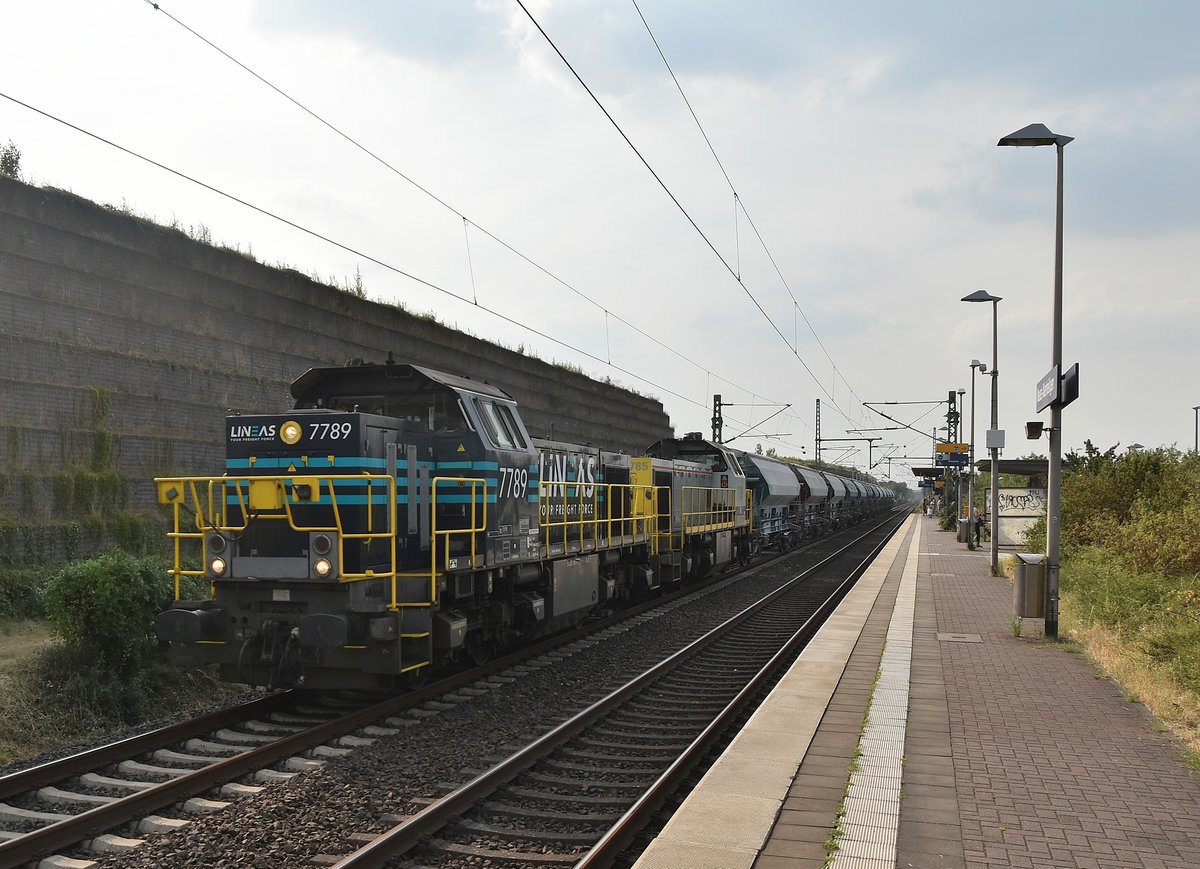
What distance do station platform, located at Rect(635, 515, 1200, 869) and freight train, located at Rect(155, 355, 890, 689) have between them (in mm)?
3229

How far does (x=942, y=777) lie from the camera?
6.41 metres

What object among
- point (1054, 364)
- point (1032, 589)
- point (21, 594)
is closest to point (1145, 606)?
point (1032, 589)

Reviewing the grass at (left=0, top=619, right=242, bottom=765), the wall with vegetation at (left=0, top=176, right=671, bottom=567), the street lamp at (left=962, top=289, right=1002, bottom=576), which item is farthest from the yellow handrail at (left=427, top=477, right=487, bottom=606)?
the street lamp at (left=962, top=289, right=1002, bottom=576)

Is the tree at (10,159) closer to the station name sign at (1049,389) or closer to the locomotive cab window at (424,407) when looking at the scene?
the locomotive cab window at (424,407)

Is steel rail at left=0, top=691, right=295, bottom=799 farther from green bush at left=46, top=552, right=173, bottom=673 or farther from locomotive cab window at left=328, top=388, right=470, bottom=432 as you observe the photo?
locomotive cab window at left=328, top=388, right=470, bottom=432

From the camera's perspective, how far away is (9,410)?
453 inches

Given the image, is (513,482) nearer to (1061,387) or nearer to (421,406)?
(421,406)

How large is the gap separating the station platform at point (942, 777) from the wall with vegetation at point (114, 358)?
372 inches

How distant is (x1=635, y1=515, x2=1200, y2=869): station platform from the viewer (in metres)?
5.05

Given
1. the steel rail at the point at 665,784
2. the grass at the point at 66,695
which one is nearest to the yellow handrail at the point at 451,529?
the steel rail at the point at 665,784

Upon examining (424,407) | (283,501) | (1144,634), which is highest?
(424,407)

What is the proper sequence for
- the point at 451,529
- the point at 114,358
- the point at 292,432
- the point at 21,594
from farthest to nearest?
the point at 114,358, the point at 21,594, the point at 451,529, the point at 292,432

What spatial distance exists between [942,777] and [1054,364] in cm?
851

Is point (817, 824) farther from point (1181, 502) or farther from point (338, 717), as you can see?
point (1181, 502)
